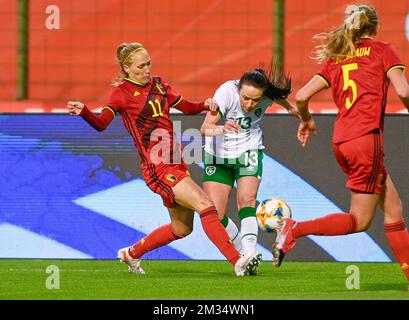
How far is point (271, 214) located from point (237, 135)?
1.18 meters

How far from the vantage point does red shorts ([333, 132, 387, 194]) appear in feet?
22.7

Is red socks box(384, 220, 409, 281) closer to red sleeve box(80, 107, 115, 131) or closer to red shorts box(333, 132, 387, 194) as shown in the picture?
red shorts box(333, 132, 387, 194)

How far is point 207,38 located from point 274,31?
1719 mm

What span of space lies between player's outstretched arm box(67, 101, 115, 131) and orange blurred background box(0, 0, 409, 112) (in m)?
3.88

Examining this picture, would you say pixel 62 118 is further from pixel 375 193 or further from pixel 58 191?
pixel 375 193

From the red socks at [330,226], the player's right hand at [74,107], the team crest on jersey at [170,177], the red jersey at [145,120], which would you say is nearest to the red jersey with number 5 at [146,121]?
the red jersey at [145,120]

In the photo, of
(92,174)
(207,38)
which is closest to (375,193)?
(92,174)

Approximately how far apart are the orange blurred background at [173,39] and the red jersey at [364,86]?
4.74m

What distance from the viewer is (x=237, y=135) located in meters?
8.93

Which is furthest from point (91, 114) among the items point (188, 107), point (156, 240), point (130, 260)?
point (130, 260)

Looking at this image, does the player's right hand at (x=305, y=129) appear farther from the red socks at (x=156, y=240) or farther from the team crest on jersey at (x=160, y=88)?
the red socks at (x=156, y=240)

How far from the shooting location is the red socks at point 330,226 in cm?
704

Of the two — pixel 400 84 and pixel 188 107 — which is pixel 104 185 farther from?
pixel 400 84

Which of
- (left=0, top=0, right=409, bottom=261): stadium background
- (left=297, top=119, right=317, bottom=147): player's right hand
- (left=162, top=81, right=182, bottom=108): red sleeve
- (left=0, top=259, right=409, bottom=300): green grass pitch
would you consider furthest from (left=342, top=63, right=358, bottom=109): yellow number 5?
(left=0, top=0, right=409, bottom=261): stadium background
